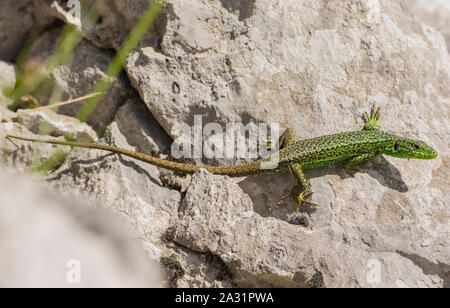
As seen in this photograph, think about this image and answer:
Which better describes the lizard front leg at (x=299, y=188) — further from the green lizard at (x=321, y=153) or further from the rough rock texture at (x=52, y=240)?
the rough rock texture at (x=52, y=240)

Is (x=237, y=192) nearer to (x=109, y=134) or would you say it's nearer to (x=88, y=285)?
(x=109, y=134)

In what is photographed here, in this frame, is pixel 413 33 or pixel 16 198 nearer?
pixel 16 198

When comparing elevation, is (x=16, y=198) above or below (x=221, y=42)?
above

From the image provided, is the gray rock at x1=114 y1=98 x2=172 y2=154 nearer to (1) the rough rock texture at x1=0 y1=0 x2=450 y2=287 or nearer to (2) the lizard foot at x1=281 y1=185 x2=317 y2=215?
(1) the rough rock texture at x1=0 y1=0 x2=450 y2=287

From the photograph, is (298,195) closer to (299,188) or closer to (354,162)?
(299,188)

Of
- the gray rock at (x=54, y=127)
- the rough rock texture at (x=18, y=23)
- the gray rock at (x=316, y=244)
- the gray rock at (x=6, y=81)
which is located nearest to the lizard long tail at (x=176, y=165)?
the gray rock at (x=316, y=244)

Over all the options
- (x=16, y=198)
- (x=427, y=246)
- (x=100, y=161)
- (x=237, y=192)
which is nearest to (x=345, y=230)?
(x=427, y=246)

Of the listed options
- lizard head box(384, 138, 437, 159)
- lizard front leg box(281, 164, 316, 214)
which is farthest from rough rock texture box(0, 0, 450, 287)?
lizard head box(384, 138, 437, 159)

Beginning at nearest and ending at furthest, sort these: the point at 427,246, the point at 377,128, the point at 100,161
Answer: the point at 427,246 → the point at 100,161 → the point at 377,128
